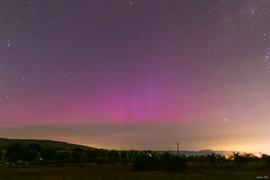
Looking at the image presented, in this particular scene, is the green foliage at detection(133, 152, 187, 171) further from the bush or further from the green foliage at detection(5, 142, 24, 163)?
the green foliage at detection(5, 142, 24, 163)

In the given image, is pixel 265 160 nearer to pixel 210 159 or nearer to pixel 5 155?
pixel 210 159

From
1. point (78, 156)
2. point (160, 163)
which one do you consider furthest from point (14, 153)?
point (160, 163)

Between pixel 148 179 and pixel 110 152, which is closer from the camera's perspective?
pixel 148 179

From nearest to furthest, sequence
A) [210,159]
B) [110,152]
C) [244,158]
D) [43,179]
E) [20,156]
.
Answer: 1. [43,179]
2. [244,158]
3. [210,159]
4. [20,156]
5. [110,152]

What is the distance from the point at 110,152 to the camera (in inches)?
3698

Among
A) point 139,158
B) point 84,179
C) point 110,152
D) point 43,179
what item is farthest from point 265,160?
point 110,152

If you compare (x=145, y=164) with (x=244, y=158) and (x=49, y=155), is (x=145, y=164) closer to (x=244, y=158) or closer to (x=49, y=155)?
(x=244, y=158)

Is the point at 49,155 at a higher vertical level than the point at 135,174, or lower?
higher

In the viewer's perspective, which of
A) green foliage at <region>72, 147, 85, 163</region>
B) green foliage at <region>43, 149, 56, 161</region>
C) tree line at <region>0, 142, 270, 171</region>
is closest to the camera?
tree line at <region>0, 142, 270, 171</region>

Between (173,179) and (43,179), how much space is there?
1559cm

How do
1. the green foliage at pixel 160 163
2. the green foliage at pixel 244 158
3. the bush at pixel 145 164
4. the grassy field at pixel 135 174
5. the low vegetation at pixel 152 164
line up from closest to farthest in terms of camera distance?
1. the grassy field at pixel 135 174
2. the low vegetation at pixel 152 164
3. the green foliage at pixel 160 163
4. the bush at pixel 145 164
5. the green foliage at pixel 244 158

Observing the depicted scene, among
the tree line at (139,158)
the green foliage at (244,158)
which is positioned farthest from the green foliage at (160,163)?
the green foliage at (244,158)

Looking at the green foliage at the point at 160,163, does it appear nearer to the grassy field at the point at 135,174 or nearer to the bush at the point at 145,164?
the bush at the point at 145,164

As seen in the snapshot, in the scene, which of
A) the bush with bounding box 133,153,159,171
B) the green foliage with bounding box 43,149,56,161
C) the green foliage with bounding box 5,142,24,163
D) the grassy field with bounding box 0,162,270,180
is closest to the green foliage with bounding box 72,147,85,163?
the green foliage with bounding box 43,149,56,161
